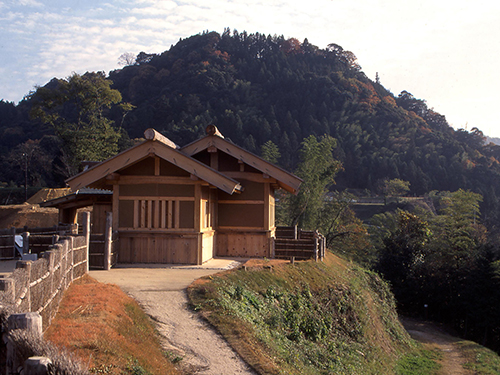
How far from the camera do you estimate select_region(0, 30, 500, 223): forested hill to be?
8981cm

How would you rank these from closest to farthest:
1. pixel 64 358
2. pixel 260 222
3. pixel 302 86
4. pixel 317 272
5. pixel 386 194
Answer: pixel 64 358
pixel 317 272
pixel 260 222
pixel 386 194
pixel 302 86

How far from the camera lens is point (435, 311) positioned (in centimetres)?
3462

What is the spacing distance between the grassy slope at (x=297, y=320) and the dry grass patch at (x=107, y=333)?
147 cm

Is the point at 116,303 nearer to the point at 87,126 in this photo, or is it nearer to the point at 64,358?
the point at 64,358

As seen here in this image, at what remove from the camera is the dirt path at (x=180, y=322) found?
7.16 meters

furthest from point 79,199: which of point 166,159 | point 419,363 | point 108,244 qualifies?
point 419,363

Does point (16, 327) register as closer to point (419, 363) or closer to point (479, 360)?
point (419, 363)

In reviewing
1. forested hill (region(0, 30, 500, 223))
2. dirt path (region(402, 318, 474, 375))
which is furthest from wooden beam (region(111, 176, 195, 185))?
forested hill (region(0, 30, 500, 223))

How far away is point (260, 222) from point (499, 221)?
70064 mm

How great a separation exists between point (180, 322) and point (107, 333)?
6.58 ft

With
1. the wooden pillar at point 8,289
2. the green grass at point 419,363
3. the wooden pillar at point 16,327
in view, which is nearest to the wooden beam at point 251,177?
the green grass at point 419,363

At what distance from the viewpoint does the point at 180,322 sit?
8703 millimetres

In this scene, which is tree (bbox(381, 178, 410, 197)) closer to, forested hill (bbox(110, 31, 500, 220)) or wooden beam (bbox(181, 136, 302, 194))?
forested hill (bbox(110, 31, 500, 220))

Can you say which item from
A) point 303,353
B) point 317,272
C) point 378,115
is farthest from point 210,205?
point 378,115
